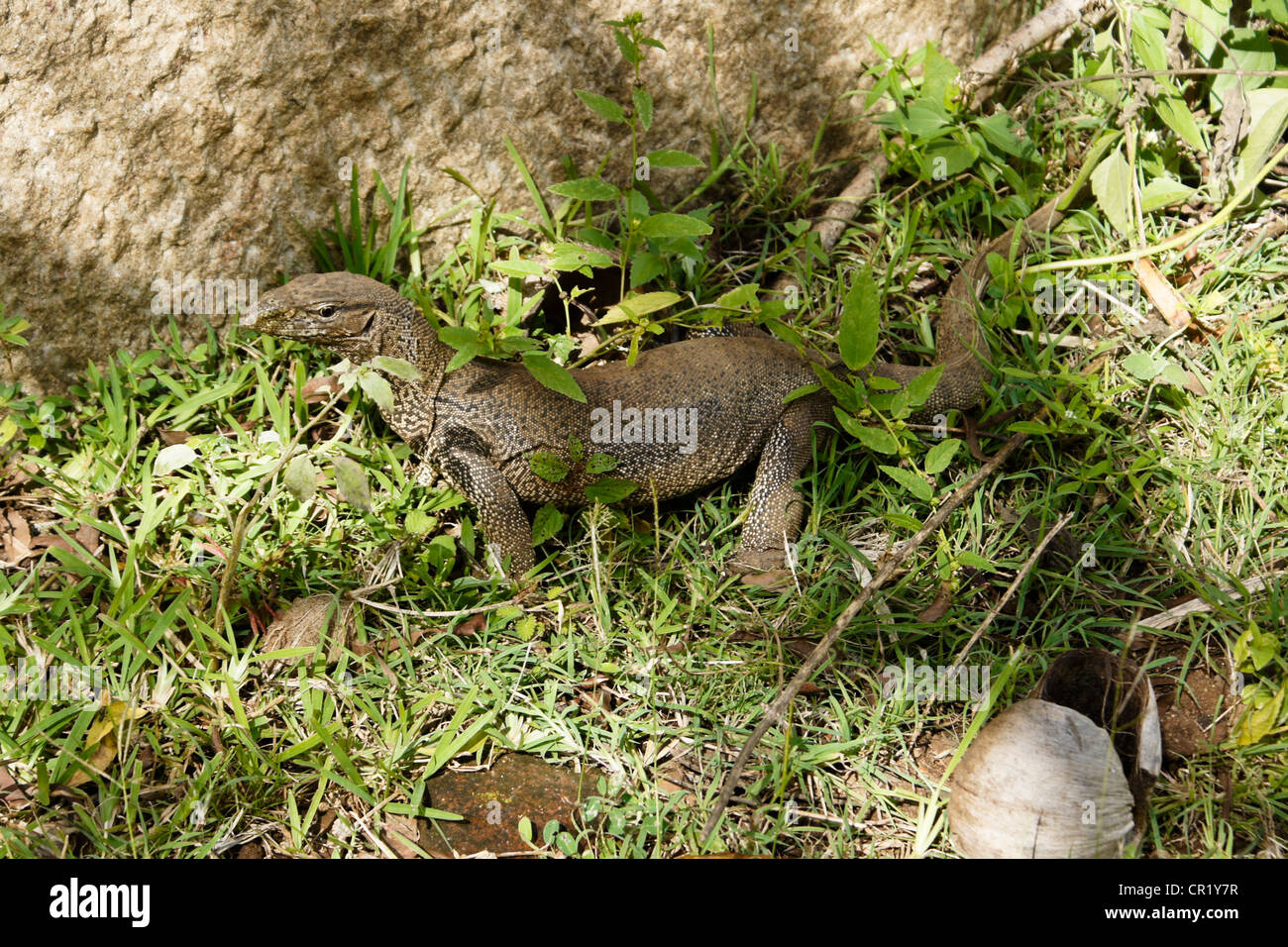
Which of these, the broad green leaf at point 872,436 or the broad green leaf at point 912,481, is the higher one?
the broad green leaf at point 872,436

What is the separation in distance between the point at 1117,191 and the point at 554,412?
2.97 metres

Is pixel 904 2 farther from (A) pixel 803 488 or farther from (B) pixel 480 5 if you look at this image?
(A) pixel 803 488

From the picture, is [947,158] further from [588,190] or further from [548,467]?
[548,467]

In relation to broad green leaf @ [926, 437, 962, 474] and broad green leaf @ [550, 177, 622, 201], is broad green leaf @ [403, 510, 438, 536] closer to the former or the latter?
broad green leaf @ [550, 177, 622, 201]

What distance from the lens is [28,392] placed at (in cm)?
474

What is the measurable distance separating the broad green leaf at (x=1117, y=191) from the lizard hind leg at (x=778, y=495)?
184cm

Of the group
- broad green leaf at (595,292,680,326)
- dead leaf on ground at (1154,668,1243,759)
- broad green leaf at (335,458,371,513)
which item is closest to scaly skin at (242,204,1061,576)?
broad green leaf at (595,292,680,326)

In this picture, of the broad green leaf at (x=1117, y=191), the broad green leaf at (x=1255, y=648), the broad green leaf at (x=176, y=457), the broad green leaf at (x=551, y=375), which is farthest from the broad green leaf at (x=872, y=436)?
the broad green leaf at (x=176, y=457)

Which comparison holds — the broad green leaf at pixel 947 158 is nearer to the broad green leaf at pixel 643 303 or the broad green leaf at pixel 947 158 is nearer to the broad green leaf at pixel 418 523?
the broad green leaf at pixel 643 303

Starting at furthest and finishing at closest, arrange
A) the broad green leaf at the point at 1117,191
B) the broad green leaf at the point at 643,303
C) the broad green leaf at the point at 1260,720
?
the broad green leaf at the point at 1117,191, the broad green leaf at the point at 643,303, the broad green leaf at the point at 1260,720

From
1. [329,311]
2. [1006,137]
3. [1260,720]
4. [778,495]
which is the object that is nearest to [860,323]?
[778,495]

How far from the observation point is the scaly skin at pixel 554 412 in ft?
14.7
